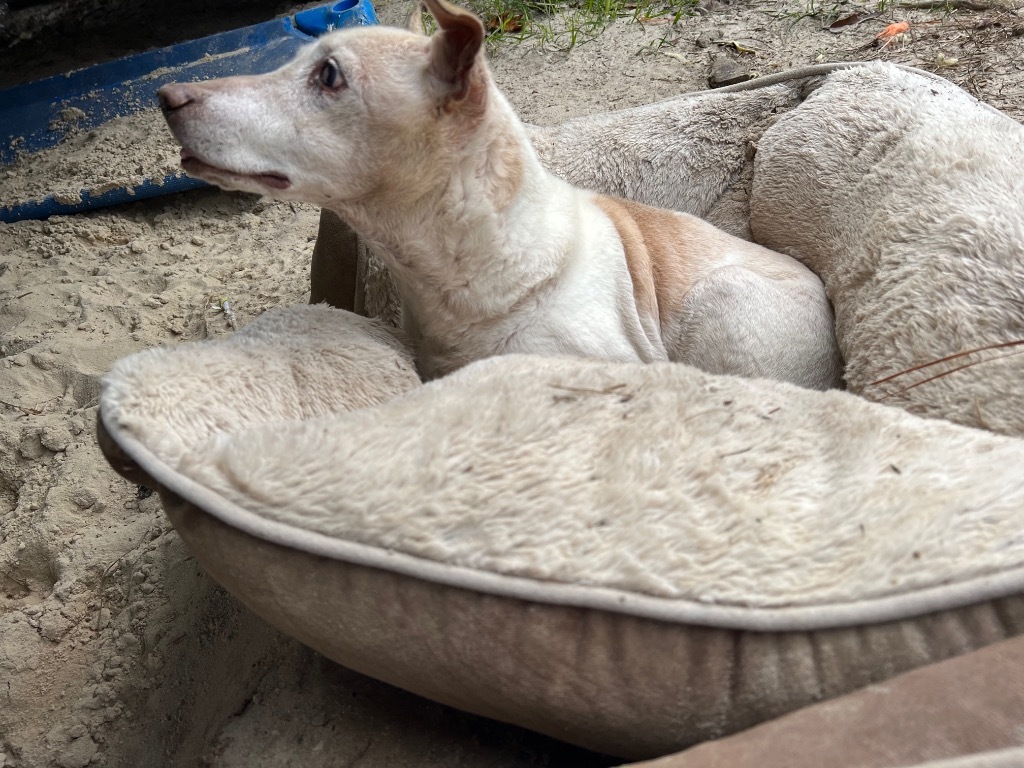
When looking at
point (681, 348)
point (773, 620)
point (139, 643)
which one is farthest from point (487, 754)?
point (681, 348)

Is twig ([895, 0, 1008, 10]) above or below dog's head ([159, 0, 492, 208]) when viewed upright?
below

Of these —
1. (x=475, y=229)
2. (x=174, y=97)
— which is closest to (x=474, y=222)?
(x=475, y=229)

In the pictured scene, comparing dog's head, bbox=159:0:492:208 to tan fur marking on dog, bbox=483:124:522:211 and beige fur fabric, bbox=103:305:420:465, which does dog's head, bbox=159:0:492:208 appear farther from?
beige fur fabric, bbox=103:305:420:465

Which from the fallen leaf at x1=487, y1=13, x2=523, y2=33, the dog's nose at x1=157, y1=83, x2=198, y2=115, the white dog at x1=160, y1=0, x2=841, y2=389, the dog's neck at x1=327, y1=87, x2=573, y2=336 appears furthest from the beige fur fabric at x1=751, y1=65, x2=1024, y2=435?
the fallen leaf at x1=487, y1=13, x2=523, y2=33

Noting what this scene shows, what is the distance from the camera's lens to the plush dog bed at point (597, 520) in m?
1.17

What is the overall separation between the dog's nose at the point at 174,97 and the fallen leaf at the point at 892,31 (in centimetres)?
320

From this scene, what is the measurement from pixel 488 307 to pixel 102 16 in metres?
4.66

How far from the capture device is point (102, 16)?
5383mm

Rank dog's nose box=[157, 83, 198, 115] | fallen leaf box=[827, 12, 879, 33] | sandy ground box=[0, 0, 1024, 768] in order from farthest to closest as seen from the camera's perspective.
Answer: fallen leaf box=[827, 12, 879, 33], dog's nose box=[157, 83, 198, 115], sandy ground box=[0, 0, 1024, 768]

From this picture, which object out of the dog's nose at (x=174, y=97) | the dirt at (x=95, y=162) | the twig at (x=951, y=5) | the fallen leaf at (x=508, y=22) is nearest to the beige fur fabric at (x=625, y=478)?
the dog's nose at (x=174, y=97)

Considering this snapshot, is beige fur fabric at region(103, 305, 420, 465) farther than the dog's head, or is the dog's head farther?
the dog's head

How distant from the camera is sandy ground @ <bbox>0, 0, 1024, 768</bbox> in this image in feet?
5.21

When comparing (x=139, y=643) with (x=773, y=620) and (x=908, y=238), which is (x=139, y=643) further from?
(x=908, y=238)

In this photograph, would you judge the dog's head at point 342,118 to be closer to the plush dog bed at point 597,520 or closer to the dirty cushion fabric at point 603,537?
the plush dog bed at point 597,520
